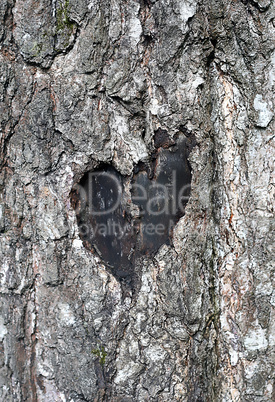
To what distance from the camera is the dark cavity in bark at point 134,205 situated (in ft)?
4.25

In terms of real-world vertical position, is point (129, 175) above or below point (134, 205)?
above

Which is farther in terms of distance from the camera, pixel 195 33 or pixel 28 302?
pixel 28 302

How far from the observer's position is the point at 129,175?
1.29 meters

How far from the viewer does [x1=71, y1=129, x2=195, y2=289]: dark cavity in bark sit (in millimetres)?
1294

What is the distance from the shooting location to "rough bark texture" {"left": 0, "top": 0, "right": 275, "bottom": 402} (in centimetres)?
123

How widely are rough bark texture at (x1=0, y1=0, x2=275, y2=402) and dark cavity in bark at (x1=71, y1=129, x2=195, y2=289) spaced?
0.03 meters

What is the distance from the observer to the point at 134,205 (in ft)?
4.28

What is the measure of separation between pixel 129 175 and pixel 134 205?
0.35ft

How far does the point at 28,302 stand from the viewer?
1.35 m

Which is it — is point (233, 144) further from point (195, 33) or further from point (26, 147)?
point (26, 147)

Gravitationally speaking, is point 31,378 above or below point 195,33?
below

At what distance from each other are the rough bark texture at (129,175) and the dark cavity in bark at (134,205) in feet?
0.10

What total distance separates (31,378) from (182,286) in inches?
26.2

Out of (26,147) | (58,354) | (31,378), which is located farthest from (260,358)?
(26,147)
